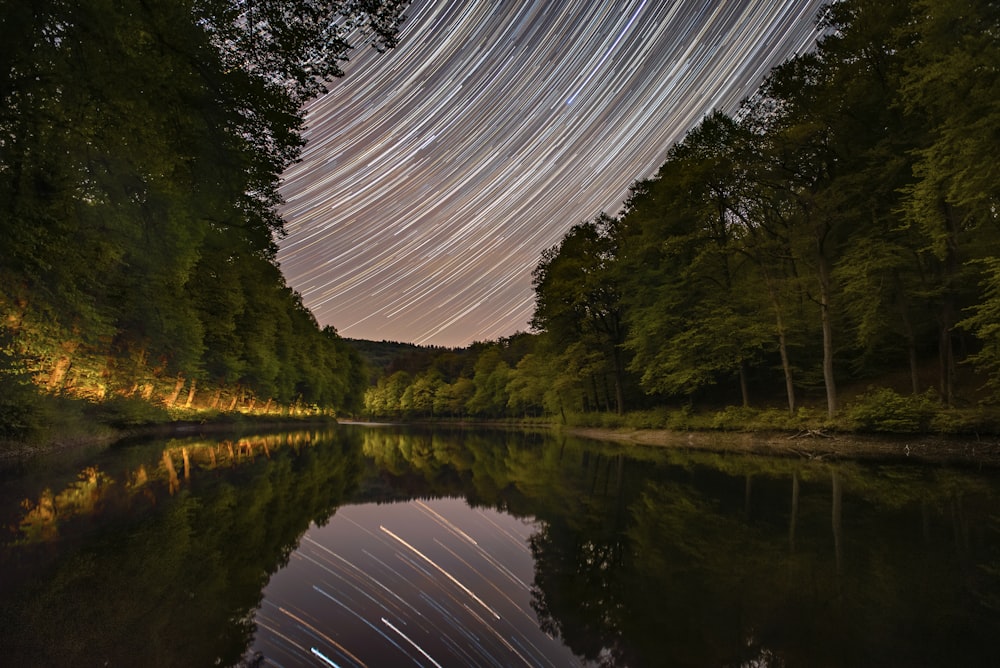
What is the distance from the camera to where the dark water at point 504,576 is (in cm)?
388

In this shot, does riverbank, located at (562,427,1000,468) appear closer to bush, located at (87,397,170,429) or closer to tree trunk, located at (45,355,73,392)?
tree trunk, located at (45,355,73,392)

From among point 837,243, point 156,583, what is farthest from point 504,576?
point 837,243

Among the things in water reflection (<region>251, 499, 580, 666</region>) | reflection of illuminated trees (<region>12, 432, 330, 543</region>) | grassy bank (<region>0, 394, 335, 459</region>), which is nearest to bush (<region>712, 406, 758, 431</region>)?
water reflection (<region>251, 499, 580, 666</region>)

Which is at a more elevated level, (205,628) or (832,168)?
(832,168)

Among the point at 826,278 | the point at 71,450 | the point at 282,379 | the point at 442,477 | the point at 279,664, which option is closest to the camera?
the point at 279,664

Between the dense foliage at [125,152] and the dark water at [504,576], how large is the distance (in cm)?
714

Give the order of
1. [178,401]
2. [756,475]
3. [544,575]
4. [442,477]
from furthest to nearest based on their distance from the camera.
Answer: [178,401], [442,477], [756,475], [544,575]

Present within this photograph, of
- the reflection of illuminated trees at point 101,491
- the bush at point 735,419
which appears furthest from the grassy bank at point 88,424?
the bush at point 735,419

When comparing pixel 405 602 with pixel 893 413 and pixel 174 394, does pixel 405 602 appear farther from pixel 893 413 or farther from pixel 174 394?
pixel 174 394

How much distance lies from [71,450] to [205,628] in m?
21.2

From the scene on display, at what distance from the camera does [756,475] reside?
542 inches

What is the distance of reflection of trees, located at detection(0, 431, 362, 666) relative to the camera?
379 cm

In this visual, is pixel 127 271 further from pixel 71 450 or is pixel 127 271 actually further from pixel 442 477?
pixel 442 477

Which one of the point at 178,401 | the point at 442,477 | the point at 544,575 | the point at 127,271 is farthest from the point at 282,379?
the point at 544,575
